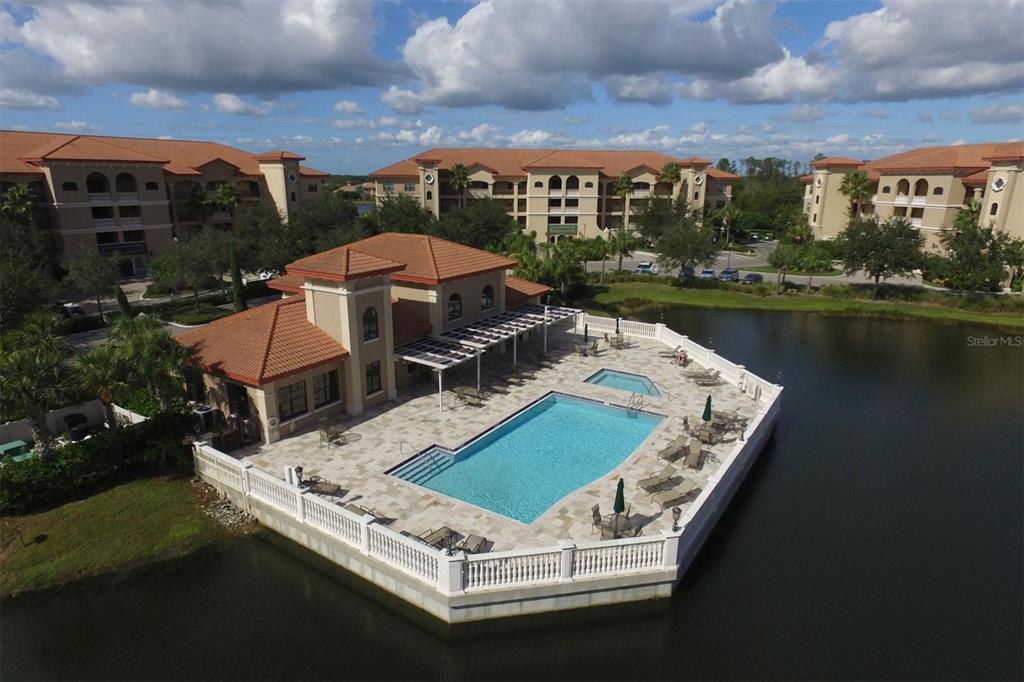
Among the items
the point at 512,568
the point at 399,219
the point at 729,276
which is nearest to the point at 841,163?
the point at 729,276

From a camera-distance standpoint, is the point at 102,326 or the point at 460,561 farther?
the point at 102,326

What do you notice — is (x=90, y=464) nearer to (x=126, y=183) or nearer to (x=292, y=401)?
(x=292, y=401)

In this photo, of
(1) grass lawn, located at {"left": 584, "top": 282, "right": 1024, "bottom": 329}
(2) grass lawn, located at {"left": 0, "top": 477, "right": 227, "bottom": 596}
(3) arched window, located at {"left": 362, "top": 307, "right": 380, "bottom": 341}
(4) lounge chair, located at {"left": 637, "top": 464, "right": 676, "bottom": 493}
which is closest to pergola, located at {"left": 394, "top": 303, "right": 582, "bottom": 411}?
(3) arched window, located at {"left": 362, "top": 307, "right": 380, "bottom": 341}

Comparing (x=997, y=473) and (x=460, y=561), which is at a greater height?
(x=460, y=561)

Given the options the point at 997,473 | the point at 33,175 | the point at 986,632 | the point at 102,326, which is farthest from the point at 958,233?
the point at 33,175

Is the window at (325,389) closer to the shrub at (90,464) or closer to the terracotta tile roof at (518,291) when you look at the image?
the shrub at (90,464)

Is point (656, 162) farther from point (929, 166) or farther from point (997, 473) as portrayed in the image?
point (997, 473)
